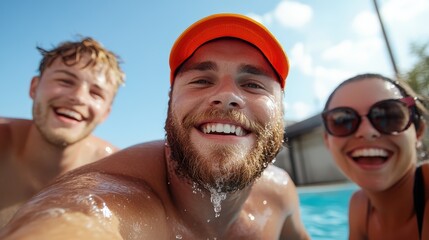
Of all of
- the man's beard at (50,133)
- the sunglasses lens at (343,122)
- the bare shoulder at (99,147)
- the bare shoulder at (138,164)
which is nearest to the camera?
the bare shoulder at (138,164)

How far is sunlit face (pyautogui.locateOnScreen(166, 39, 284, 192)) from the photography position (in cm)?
184

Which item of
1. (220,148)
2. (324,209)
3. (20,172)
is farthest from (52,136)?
(324,209)

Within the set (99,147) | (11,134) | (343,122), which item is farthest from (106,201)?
(11,134)

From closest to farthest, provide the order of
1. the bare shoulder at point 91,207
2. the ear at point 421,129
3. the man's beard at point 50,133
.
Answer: the bare shoulder at point 91,207, the ear at point 421,129, the man's beard at point 50,133

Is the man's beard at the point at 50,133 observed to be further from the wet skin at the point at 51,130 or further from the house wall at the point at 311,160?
the house wall at the point at 311,160

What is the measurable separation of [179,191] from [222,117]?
579 mm

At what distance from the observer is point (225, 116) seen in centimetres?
187

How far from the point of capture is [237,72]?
202 cm

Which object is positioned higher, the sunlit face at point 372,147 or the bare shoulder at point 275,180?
the sunlit face at point 372,147

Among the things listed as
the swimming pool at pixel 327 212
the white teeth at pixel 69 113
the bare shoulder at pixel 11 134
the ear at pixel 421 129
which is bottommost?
the swimming pool at pixel 327 212

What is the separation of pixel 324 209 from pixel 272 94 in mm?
10483

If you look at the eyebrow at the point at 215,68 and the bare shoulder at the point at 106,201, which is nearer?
the bare shoulder at the point at 106,201

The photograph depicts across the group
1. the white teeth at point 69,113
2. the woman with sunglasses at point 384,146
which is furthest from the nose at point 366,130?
the white teeth at point 69,113

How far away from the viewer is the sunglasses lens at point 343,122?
2.62 m
